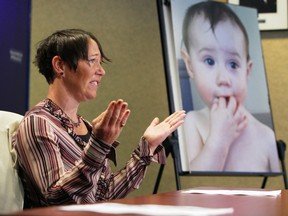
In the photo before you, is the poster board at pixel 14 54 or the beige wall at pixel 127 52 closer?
the poster board at pixel 14 54

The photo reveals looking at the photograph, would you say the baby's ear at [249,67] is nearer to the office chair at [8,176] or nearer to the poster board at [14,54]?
the poster board at [14,54]

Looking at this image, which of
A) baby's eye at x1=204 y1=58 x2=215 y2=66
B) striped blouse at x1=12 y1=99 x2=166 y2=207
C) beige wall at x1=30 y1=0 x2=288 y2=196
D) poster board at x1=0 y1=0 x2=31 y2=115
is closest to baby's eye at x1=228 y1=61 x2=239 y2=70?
baby's eye at x1=204 y1=58 x2=215 y2=66

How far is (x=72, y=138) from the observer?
159cm

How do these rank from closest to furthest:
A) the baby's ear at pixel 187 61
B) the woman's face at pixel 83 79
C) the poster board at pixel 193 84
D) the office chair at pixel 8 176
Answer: the office chair at pixel 8 176 < the woman's face at pixel 83 79 < the poster board at pixel 193 84 < the baby's ear at pixel 187 61

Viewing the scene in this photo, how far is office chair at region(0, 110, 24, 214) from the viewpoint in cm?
146

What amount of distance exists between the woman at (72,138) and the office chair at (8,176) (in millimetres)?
28

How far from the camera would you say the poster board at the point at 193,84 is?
2682 mm

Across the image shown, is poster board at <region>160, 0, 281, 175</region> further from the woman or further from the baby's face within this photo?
the woman

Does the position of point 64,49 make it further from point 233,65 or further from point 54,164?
point 233,65

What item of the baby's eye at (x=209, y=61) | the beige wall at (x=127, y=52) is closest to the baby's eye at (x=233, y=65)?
the baby's eye at (x=209, y=61)

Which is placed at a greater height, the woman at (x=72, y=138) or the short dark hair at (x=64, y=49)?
the short dark hair at (x=64, y=49)

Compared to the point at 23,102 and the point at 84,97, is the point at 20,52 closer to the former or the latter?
the point at 23,102

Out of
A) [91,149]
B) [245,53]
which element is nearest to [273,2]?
[245,53]

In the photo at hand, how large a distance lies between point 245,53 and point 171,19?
515 mm
